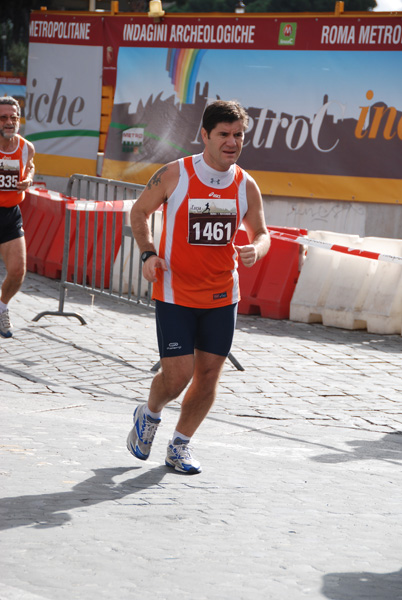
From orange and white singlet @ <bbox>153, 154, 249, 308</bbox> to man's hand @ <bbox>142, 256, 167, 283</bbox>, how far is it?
0.07 m

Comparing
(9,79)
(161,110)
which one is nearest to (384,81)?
(161,110)

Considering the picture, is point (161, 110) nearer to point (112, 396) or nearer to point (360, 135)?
point (360, 135)

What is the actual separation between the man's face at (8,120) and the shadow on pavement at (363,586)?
6.41 meters

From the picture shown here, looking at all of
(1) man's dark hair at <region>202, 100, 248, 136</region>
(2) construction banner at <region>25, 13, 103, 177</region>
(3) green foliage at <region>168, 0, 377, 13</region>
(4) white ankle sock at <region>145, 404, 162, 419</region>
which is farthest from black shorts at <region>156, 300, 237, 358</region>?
(3) green foliage at <region>168, 0, 377, 13</region>

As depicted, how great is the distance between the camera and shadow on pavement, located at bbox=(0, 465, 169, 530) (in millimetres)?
4613

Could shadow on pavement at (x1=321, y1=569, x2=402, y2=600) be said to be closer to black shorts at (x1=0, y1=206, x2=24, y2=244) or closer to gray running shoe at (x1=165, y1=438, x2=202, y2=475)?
gray running shoe at (x1=165, y1=438, x2=202, y2=475)

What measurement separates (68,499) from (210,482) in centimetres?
82

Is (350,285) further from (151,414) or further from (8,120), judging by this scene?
(151,414)

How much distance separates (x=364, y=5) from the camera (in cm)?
5572

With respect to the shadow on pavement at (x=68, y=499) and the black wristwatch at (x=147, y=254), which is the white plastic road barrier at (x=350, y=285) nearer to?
the black wristwatch at (x=147, y=254)

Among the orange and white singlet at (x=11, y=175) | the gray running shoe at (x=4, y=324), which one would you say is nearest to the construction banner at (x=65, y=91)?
the orange and white singlet at (x=11, y=175)

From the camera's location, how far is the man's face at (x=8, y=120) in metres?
9.48

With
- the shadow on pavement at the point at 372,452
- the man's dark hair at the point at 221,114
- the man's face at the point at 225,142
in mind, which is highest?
the man's dark hair at the point at 221,114

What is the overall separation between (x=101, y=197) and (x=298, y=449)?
975cm
